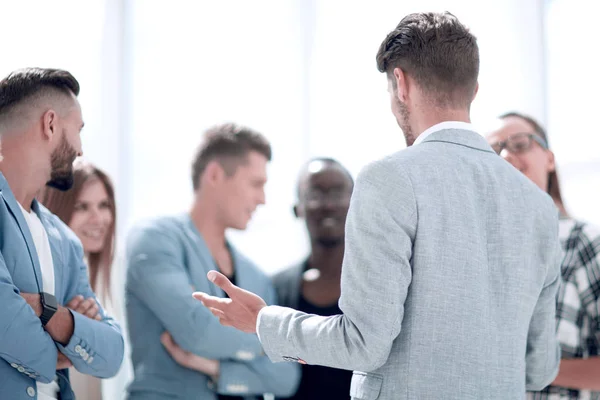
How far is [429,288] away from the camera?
58.3 inches

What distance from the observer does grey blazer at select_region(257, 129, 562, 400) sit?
1.46m

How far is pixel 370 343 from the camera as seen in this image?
4.78ft

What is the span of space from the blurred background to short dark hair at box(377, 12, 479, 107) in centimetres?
281

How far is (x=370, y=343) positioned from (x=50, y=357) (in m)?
0.80

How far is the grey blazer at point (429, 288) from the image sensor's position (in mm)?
1465

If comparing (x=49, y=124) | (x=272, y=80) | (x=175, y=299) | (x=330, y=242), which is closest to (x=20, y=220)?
(x=49, y=124)

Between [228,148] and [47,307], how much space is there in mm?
1420

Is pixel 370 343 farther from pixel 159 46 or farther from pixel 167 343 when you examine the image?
pixel 159 46

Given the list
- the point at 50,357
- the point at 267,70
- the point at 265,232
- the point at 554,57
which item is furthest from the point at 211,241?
the point at 554,57

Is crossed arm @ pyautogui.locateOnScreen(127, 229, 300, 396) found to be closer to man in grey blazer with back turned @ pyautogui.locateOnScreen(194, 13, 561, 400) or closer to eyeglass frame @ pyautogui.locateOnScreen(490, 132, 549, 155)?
man in grey blazer with back turned @ pyautogui.locateOnScreen(194, 13, 561, 400)

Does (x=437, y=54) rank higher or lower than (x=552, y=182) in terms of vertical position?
higher

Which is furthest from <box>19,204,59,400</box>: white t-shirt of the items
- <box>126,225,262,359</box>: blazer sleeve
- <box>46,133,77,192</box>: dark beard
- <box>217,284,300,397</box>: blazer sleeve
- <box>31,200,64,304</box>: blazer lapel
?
<box>217,284,300,397</box>: blazer sleeve

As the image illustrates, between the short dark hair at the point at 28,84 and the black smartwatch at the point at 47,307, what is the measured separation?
1.57ft

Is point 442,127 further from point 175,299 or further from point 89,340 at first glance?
point 175,299
